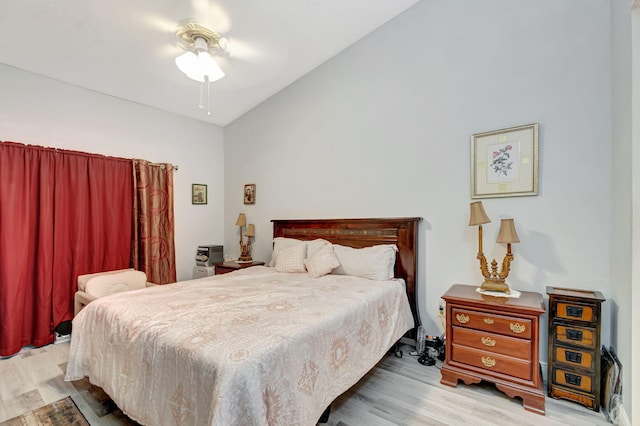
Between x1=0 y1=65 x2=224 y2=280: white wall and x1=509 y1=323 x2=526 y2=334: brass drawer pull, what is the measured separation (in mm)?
3855

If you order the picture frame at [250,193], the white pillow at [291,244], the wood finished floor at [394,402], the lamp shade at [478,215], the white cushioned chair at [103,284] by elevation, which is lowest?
the wood finished floor at [394,402]

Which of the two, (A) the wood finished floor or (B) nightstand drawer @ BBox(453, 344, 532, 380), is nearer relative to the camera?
(A) the wood finished floor

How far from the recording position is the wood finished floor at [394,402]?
1841 millimetres

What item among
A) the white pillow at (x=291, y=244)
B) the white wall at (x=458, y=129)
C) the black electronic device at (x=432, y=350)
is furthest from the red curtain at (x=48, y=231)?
the black electronic device at (x=432, y=350)

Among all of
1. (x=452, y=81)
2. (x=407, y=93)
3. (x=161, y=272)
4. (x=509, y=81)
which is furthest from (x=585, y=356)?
(x=161, y=272)

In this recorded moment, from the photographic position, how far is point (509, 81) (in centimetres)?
→ 246

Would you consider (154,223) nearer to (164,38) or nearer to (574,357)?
(164,38)

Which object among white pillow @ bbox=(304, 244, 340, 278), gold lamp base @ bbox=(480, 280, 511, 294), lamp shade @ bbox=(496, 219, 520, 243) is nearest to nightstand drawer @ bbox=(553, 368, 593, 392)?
gold lamp base @ bbox=(480, 280, 511, 294)

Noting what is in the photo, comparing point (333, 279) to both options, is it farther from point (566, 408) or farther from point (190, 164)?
point (190, 164)

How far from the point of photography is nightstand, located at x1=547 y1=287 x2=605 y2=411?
6.26 feet

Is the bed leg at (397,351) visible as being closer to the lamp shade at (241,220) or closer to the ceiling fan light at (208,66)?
the lamp shade at (241,220)

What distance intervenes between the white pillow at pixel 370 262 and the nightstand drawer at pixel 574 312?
4.10ft

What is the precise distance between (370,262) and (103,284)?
2.57 m

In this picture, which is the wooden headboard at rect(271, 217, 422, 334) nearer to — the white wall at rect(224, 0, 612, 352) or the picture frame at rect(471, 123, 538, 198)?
the white wall at rect(224, 0, 612, 352)
